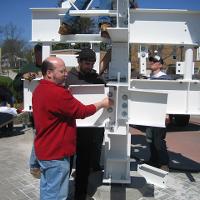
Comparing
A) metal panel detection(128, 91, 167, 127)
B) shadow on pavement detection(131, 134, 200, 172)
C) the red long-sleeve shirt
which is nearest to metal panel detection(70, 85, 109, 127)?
metal panel detection(128, 91, 167, 127)

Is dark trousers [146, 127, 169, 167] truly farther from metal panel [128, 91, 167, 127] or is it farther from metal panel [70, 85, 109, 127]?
metal panel [128, 91, 167, 127]

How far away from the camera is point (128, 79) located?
14.1 feet

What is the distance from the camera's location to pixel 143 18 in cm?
472

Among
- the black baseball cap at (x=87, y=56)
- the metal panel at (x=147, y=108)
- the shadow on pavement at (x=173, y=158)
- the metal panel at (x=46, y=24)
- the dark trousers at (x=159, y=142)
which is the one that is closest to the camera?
the metal panel at (x=147, y=108)

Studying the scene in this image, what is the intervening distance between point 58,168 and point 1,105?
6677mm

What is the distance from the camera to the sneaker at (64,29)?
16.7 feet

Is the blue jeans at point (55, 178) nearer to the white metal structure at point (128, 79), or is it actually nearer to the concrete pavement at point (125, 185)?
the white metal structure at point (128, 79)

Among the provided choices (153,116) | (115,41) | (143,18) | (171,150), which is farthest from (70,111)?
(171,150)

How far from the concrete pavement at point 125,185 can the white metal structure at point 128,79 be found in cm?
24

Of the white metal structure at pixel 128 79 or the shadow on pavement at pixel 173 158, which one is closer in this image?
the white metal structure at pixel 128 79

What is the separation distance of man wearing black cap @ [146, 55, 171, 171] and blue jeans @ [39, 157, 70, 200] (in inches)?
103

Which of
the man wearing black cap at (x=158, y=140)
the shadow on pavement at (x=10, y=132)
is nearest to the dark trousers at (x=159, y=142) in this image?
the man wearing black cap at (x=158, y=140)

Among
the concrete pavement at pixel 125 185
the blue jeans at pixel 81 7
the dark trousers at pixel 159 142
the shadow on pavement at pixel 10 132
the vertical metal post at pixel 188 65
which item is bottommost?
the concrete pavement at pixel 125 185

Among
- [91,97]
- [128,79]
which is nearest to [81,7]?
[128,79]
